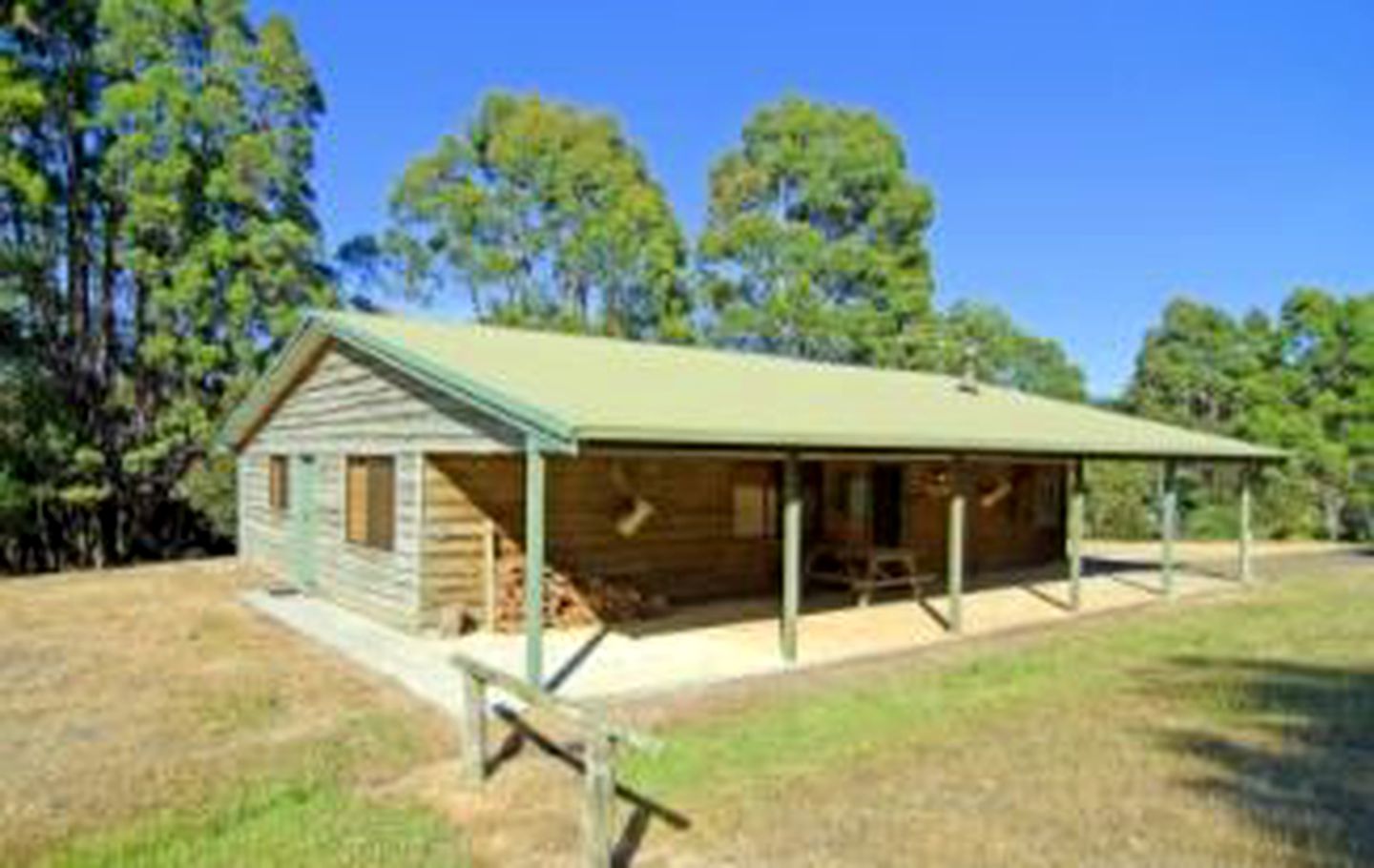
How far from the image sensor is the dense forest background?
18.7m

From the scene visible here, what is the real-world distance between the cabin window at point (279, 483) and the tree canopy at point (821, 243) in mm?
15443

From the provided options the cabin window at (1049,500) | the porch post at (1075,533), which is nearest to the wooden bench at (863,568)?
the porch post at (1075,533)

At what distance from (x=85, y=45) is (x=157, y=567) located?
1121cm

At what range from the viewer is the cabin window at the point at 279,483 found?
14.5 metres

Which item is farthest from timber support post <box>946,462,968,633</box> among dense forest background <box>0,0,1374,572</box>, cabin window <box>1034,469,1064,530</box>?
dense forest background <box>0,0,1374,572</box>

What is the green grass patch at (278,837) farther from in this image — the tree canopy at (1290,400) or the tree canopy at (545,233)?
the tree canopy at (1290,400)

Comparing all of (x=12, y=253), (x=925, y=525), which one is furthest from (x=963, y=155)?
(x=12, y=253)

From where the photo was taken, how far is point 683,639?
992 cm

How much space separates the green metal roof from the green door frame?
4.65 feet

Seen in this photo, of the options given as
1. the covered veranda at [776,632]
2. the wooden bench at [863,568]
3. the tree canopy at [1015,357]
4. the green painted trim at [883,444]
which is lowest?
the covered veranda at [776,632]

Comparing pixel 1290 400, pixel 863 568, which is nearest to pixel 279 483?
pixel 863 568

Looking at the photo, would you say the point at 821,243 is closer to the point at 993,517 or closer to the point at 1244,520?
the point at 993,517

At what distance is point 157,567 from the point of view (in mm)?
16797

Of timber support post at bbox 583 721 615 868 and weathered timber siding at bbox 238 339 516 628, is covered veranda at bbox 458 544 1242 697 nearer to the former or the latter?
weathered timber siding at bbox 238 339 516 628
